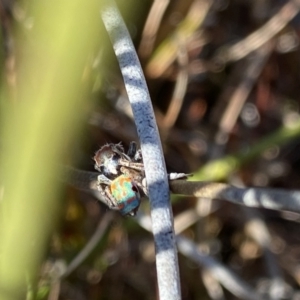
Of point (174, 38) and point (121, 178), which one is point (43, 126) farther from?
point (174, 38)

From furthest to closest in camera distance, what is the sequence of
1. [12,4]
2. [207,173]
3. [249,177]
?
[249,177] < [207,173] < [12,4]

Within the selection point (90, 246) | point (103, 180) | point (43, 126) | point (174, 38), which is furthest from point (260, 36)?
point (43, 126)

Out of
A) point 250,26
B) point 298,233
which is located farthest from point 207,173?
point 250,26

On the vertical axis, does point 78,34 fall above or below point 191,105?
below

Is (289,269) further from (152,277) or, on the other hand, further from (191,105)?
(191,105)

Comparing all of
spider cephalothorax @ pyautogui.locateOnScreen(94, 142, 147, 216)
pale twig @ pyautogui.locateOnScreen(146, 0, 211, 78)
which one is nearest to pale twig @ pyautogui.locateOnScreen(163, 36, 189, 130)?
pale twig @ pyautogui.locateOnScreen(146, 0, 211, 78)

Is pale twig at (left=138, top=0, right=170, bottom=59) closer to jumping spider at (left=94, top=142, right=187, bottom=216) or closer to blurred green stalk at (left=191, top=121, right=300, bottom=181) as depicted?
blurred green stalk at (left=191, top=121, right=300, bottom=181)
